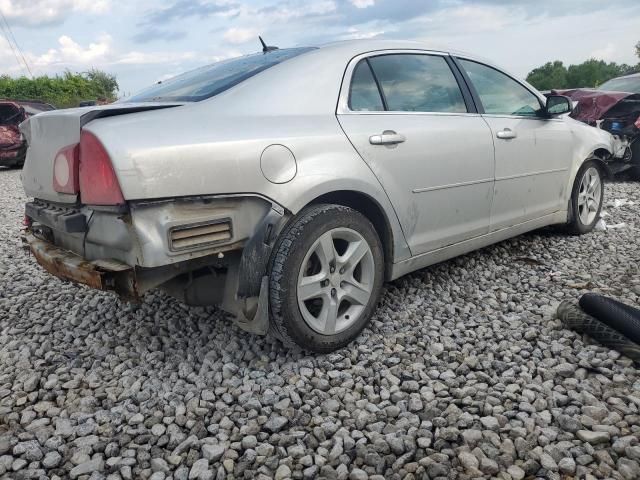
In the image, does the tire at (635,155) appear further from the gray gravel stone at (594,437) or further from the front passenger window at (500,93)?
the gray gravel stone at (594,437)

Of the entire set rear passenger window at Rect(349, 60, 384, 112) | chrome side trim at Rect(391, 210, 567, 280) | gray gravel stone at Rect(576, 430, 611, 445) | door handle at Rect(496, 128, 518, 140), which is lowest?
gray gravel stone at Rect(576, 430, 611, 445)

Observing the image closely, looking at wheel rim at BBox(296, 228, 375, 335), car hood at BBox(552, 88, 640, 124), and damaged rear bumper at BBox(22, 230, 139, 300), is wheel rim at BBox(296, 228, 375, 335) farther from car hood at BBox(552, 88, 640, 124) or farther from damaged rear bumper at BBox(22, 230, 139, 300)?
car hood at BBox(552, 88, 640, 124)

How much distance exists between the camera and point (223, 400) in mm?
2371

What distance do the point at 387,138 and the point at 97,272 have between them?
162 cm

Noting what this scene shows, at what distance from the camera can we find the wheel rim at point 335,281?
2.57 meters

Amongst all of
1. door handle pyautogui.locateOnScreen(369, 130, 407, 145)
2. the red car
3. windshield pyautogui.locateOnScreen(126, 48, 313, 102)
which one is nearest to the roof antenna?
windshield pyautogui.locateOnScreen(126, 48, 313, 102)

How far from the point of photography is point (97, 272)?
2.19 metres

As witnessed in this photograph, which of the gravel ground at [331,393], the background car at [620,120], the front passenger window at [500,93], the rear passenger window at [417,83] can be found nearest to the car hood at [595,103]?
the background car at [620,120]

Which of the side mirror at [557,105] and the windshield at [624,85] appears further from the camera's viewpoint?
the windshield at [624,85]

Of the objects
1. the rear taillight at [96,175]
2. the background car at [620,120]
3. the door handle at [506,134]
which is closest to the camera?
the rear taillight at [96,175]

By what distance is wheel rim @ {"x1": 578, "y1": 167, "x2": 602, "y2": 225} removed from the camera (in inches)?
183

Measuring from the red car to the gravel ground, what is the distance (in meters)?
9.87

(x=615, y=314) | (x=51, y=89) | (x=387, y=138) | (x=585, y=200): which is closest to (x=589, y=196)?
(x=585, y=200)

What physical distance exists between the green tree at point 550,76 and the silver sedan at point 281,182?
29.1 m
